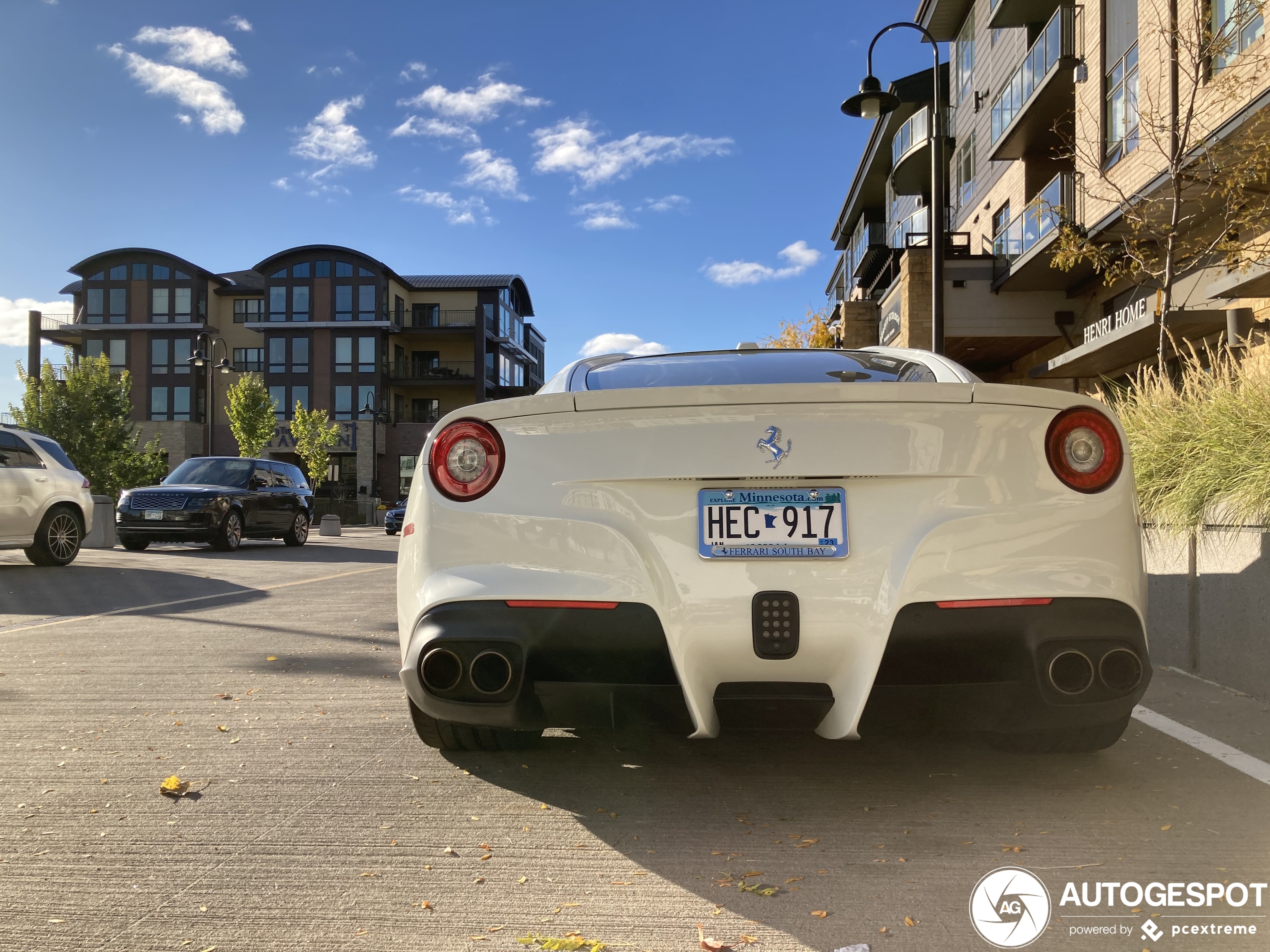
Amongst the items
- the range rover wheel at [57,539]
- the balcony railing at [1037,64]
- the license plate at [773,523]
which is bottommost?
the range rover wheel at [57,539]

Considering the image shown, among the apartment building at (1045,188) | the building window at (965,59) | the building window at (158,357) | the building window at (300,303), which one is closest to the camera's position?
the apartment building at (1045,188)

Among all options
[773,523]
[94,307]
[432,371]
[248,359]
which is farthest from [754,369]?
[94,307]

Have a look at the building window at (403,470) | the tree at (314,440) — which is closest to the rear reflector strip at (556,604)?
the tree at (314,440)

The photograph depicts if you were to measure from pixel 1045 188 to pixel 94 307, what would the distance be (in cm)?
6324

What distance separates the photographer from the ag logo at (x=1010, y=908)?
213 cm

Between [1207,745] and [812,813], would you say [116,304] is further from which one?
[1207,745]

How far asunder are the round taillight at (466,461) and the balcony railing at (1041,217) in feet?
51.1

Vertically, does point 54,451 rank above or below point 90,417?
below

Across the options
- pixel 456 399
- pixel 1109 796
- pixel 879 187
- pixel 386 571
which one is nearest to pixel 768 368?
pixel 1109 796

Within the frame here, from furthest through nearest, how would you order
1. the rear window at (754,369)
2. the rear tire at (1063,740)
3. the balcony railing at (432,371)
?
the balcony railing at (432,371), the rear window at (754,369), the rear tire at (1063,740)

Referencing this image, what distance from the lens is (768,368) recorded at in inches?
144

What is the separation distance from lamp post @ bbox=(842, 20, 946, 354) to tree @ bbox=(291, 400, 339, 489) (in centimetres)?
4802

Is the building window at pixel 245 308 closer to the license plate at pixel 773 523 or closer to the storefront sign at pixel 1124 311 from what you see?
the storefront sign at pixel 1124 311

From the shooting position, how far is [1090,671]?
2.68 m
